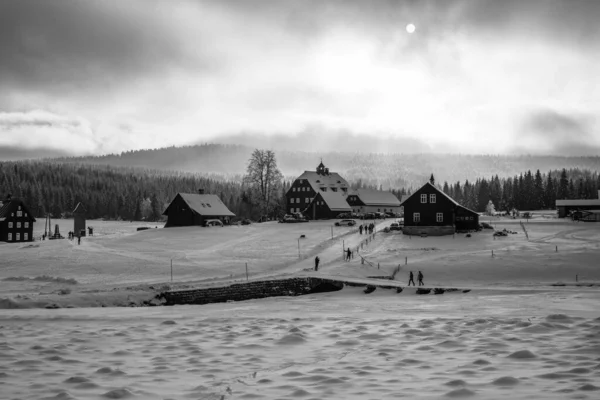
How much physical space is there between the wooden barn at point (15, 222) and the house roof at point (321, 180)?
190ft

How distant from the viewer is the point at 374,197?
12456cm

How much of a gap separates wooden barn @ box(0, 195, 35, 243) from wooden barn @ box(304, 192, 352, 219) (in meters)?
49.5

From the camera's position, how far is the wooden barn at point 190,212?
297 feet

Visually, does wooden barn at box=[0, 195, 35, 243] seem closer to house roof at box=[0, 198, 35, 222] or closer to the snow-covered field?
house roof at box=[0, 198, 35, 222]

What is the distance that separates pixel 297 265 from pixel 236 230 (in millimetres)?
33066

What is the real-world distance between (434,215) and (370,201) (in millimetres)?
49275

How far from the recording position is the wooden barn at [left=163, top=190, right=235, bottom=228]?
9056 cm

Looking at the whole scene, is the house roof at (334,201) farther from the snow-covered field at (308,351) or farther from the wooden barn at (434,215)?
the snow-covered field at (308,351)

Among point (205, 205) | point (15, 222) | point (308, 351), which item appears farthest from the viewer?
point (205, 205)

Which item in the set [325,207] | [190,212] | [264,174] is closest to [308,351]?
[190,212]

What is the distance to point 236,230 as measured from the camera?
81688 millimetres

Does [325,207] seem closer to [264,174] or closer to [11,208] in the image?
[264,174]

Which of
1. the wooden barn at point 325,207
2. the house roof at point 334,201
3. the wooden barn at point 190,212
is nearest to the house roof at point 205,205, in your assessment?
the wooden barn at point 190,212

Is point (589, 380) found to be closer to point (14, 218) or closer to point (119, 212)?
point (14, 218)
